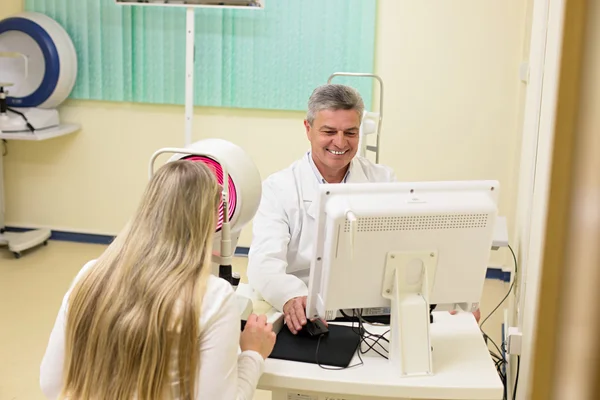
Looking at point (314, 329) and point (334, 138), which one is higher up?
point (334, 138)

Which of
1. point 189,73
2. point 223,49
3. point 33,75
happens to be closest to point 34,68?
point 33,75

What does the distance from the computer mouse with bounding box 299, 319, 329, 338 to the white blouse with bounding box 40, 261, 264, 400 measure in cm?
34

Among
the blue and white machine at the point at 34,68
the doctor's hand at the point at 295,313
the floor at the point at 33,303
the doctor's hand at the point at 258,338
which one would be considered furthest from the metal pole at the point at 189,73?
the doctor's hand at the point at 258,338

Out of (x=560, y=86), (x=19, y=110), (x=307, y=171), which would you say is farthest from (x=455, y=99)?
(x=560, y=86)

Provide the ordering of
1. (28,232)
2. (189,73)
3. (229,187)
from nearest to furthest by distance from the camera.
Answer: (229,187)
(189,73)
(28,232)

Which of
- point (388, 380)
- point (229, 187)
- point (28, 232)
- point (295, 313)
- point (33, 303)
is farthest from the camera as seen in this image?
point (28, 232)

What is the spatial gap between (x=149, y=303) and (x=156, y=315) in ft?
0.10

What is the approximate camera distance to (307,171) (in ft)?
7.49

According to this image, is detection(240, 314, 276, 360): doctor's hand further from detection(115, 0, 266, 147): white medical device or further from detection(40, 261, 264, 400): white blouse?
detection(115, 0, 266, 147): white medical device

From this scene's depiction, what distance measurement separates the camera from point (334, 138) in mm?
2275

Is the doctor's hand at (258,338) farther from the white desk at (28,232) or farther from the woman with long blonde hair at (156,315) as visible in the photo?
the white desk at (28,232)

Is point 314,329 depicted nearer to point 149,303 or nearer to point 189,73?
point 149,303

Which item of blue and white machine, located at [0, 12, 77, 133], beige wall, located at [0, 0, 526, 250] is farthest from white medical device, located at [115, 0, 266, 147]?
blue and white machine, located at [0, 12, 77, 133]

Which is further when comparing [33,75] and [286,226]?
[33,75]
